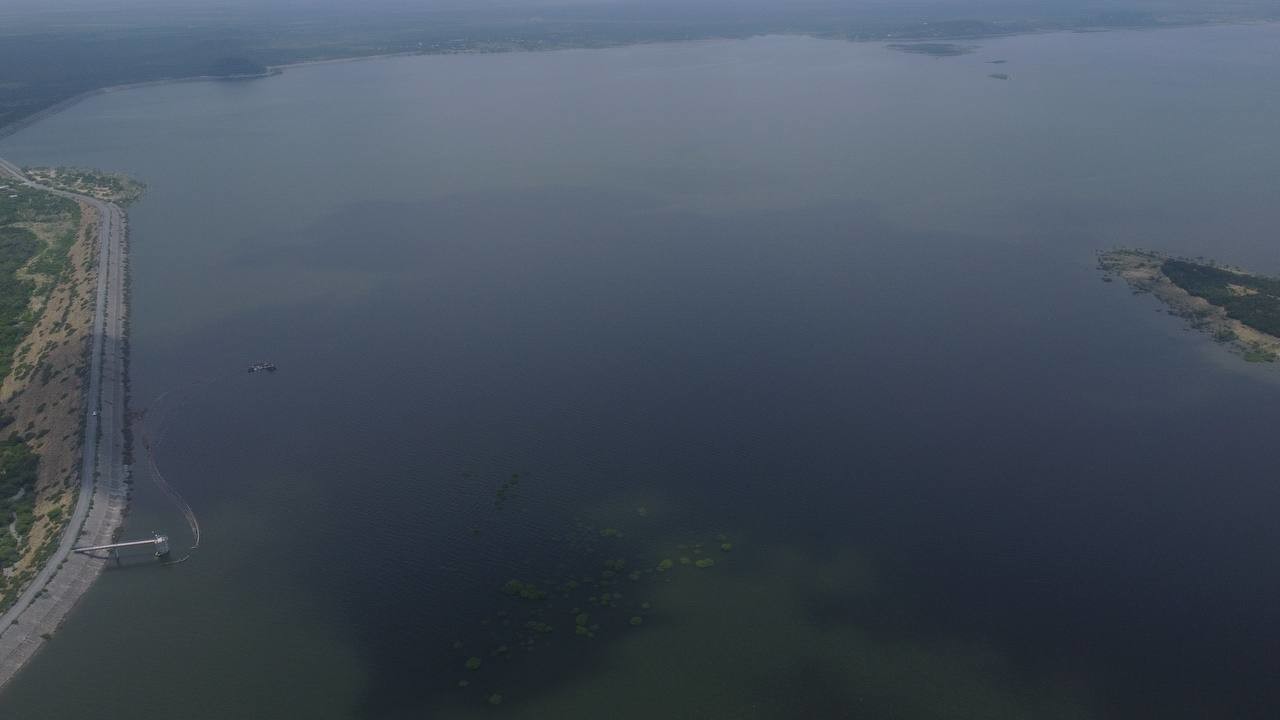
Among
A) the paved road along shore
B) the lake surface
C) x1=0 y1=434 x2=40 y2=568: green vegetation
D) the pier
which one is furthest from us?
x1=0 y1=434 x2=40 y2=568: green vegetation

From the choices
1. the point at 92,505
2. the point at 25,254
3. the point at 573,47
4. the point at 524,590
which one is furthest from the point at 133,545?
the point at 573,47

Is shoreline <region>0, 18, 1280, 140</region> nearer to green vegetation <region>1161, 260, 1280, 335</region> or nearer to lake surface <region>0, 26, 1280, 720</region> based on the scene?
lake surface <region>0, 26, 1280, 720</region>

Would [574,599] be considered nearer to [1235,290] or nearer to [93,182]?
[1235,290]

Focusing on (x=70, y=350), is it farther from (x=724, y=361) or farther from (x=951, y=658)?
(x=951, y=658)

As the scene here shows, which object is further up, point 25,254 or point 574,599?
point 25,254

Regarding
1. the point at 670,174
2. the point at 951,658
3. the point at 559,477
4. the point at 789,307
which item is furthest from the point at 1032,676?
the point at 670,174

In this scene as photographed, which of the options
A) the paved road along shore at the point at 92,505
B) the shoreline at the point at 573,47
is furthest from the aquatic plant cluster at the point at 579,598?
the shoreline at the point at 573,47

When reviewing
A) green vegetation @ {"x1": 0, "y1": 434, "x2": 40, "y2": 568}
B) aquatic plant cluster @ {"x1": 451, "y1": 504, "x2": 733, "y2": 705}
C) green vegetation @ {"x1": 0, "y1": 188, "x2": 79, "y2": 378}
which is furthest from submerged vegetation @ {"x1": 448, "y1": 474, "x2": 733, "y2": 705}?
green vegetation @ {"x1": 0, "y1": 188, "x2": 79, "y2": 378}
